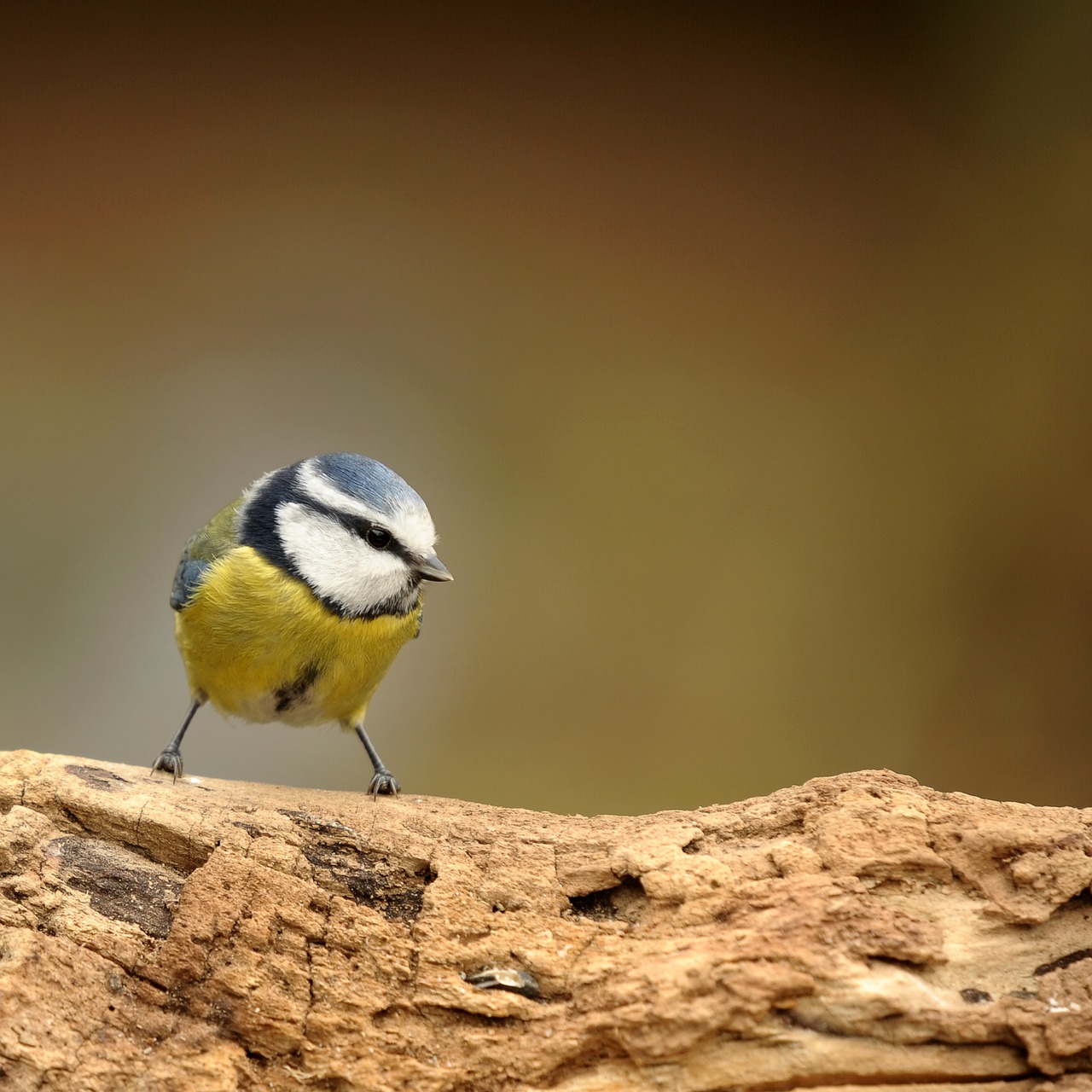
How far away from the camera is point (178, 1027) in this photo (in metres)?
0.93

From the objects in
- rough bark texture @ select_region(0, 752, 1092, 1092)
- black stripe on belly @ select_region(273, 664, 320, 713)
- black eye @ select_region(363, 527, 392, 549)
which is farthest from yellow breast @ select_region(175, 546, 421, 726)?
rough bark texture @ select_region(0, 752, 1092, 1092)

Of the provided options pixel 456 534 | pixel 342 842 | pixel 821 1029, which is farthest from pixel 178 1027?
pixel 456 534

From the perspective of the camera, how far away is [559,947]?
964mm

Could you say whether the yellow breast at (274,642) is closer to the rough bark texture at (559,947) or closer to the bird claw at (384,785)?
the bird claw at (384,785)

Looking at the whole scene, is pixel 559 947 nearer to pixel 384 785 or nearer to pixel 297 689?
pixel 384 785

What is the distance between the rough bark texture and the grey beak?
43cm

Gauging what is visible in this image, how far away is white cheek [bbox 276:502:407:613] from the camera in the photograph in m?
1.48

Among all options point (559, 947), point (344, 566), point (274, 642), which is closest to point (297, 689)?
point (274, 642)

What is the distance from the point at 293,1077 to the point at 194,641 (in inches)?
30.1

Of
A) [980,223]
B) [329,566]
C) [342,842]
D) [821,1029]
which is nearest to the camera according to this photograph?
[821,1029]

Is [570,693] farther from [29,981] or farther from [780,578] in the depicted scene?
[29,981]

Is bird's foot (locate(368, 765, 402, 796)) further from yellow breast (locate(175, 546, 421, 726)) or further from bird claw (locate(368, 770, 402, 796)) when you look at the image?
yellow breast (locate(175, 546, 421, 726))

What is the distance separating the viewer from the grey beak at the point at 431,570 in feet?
4.86

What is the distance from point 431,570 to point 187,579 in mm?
375
